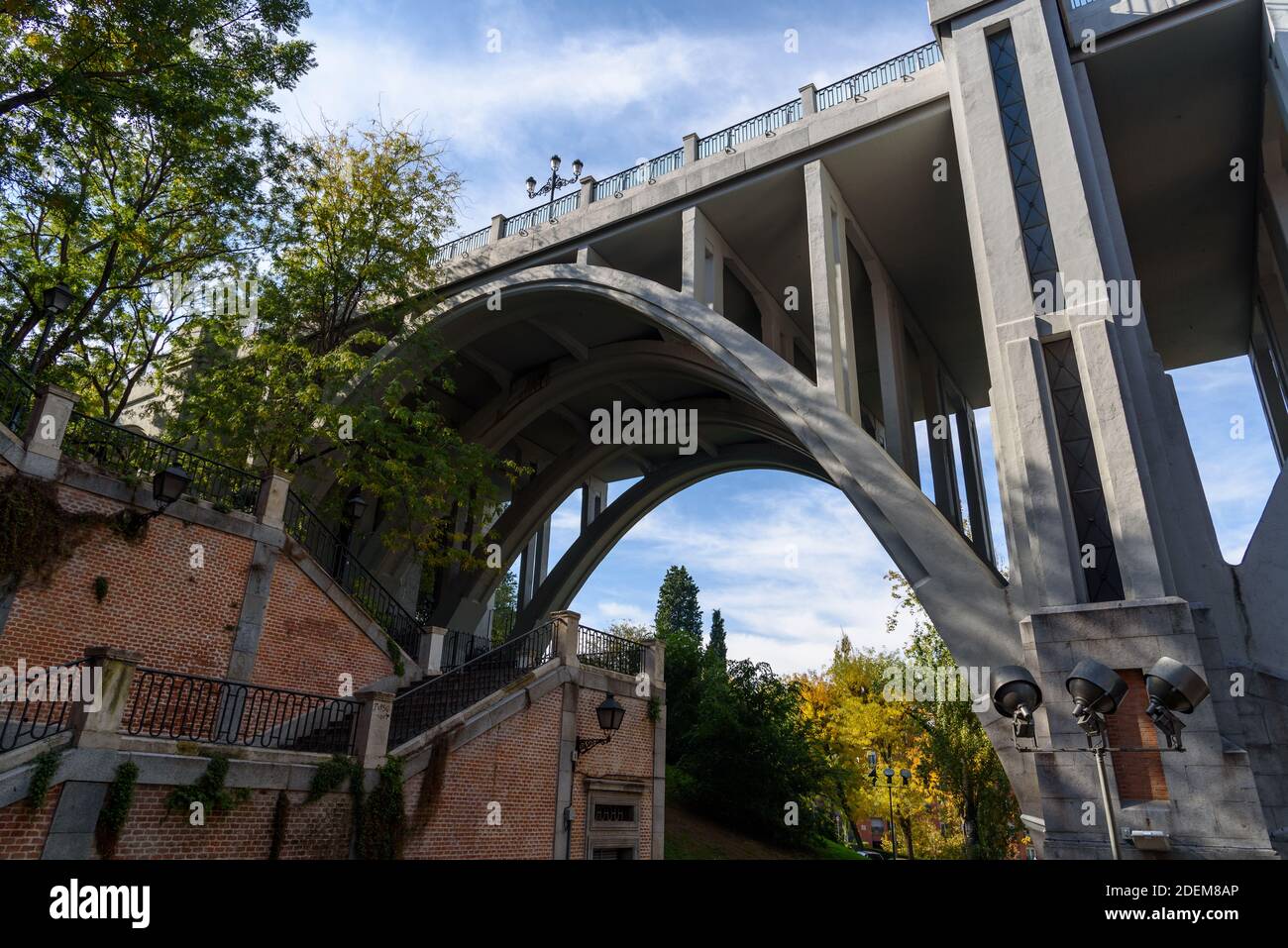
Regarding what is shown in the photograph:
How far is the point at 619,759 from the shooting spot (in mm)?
14031

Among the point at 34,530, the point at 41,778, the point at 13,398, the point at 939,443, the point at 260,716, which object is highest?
the point at 939,443

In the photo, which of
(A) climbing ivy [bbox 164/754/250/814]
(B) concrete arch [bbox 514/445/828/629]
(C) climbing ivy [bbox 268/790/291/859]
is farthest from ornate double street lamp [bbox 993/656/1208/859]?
(B) concrete arch [bbox 514/445/828/629]

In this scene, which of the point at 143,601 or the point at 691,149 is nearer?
the point at 143,601

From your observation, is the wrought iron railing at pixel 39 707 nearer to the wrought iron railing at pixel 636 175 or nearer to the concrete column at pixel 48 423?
the concrete column at pixel 48 423

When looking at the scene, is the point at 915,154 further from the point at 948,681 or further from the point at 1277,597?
the point at 948,681

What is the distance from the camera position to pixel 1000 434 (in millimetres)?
11148

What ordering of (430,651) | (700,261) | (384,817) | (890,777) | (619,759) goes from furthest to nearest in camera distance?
(890,777)
(700,261)
(430,651)
(619,759)
(384,817)

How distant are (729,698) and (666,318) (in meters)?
10.9

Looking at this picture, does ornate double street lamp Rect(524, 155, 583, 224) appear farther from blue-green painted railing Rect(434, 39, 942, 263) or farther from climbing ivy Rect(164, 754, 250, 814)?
climbing ivy Rect(164, 754, 250, 814)

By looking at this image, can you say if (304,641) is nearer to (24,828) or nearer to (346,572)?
(346,572)

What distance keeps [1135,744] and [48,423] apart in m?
14.0

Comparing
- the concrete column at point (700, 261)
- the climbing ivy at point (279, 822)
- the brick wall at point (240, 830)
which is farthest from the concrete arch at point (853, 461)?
the climbing ivy at point (279, 822)

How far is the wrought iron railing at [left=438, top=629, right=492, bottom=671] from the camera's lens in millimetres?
18484

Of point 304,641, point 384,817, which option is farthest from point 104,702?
point 304,641
